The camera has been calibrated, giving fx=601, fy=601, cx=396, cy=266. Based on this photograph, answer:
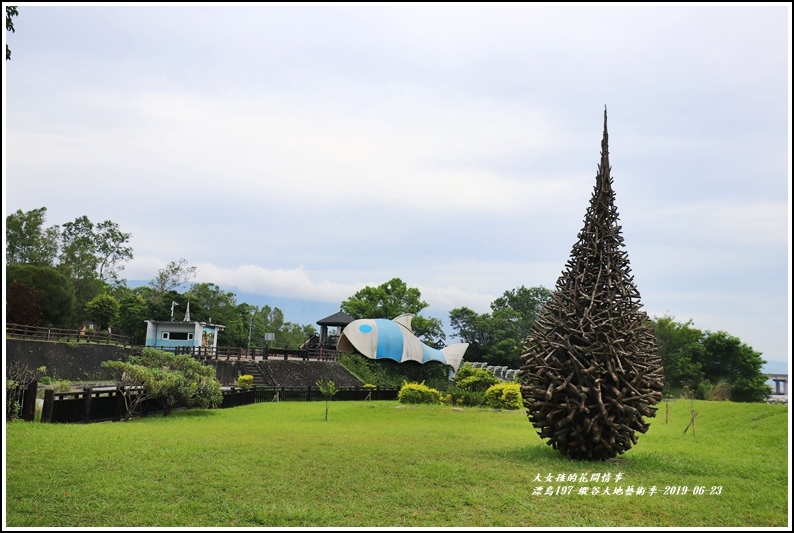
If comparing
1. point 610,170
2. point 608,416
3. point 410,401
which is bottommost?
point 410,401

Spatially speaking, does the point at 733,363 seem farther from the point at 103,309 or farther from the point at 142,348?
the point at 103,309

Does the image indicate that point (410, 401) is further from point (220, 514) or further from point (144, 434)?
point (220, 514)

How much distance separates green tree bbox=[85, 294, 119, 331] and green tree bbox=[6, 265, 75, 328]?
17.6ft

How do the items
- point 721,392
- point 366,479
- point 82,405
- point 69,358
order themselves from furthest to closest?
point 721,392, point 69,358, point 82,405, point 366,479

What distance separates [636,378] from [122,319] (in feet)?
137

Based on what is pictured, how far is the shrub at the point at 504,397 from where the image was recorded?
71.5ft

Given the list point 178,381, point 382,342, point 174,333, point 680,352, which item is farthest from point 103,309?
point 680,352

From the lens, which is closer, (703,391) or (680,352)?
(703,391)

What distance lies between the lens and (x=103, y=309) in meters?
40.1

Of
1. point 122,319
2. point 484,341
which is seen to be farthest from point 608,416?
point 484,341

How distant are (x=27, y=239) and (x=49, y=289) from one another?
30.6 feet

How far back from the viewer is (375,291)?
50375mm

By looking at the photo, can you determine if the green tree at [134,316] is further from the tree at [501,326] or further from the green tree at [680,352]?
the green tree at [680,352]

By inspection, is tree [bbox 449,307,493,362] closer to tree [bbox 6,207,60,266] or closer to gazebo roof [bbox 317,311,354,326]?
gazebo roof [bbox 317,311,354,326]
